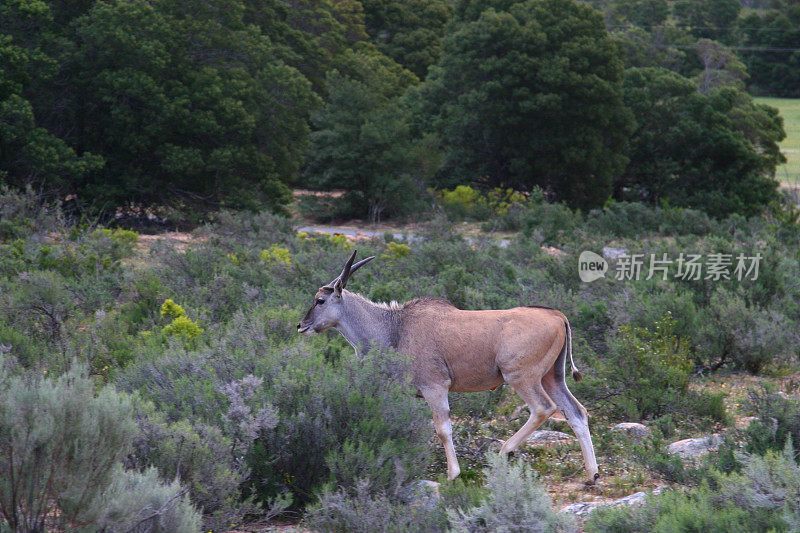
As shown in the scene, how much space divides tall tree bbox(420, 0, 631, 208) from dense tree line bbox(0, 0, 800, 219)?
0.22ft

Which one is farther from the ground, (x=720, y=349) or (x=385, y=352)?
(x=385, y=352)

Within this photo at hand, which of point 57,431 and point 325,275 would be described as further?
point 325,275

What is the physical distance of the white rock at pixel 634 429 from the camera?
7042mm

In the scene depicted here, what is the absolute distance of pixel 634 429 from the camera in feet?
23.7

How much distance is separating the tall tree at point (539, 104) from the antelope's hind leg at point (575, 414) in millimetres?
21033

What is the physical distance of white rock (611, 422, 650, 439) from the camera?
7042mm

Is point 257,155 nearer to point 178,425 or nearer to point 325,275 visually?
point 325,275

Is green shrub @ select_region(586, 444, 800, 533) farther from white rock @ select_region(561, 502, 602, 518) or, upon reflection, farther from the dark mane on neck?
the dark mane on neck

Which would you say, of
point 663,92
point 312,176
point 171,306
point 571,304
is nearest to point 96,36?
point 312,176

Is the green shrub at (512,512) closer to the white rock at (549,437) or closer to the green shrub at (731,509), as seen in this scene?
the green shrub at (731,509)

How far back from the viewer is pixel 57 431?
3.81 metres

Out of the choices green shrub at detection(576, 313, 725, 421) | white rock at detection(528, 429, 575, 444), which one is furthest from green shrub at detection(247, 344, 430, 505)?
green shrub at detection(576, 313, 725, 421)

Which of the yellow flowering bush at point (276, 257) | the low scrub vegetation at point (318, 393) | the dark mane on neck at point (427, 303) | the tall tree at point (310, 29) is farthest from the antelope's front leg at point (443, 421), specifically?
the tall tree at point (310, 29)

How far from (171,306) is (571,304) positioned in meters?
4.86
